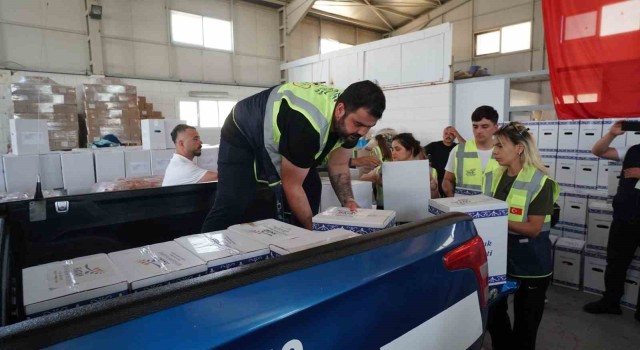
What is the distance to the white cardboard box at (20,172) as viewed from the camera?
3.87 meters

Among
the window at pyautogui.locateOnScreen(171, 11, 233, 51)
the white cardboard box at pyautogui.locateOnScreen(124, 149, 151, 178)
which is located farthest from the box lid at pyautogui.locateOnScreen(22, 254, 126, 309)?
the window at pyautogui.locateOnScreen(171, 11, 233, 51)

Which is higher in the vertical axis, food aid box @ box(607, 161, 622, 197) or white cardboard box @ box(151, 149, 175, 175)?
white cardboard box @ box(151, 149, 175, 175)

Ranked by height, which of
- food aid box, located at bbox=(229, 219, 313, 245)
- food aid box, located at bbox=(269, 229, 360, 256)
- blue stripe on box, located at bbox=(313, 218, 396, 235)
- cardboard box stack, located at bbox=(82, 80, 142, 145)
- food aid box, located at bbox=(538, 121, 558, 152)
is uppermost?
cardboard box stack, located at bbox=(82, 80, 142, 145)

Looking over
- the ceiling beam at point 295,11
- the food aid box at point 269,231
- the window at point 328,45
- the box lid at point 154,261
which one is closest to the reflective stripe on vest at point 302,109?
the food aid box at point 269,231

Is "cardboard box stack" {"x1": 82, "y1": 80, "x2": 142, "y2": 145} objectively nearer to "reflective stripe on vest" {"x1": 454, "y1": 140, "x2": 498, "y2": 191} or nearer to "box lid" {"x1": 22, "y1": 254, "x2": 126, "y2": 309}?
"reflective stripe on vest" {"x1": 454, "y1": 140, "x2": 498, "y2": 191}

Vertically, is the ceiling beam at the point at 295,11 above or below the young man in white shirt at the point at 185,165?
above

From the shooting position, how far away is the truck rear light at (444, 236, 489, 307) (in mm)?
1041

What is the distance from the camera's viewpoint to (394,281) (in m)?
0.86

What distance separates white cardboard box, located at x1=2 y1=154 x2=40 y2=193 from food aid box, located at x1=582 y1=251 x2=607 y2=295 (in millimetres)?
5761

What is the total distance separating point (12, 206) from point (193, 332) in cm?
143

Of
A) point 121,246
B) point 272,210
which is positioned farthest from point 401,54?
point 121,246

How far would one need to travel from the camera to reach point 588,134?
4.62 metres

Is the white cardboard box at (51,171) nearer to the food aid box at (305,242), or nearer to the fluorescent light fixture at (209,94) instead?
the food aid box at (305,242)

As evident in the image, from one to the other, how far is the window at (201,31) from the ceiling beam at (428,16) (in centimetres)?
733
